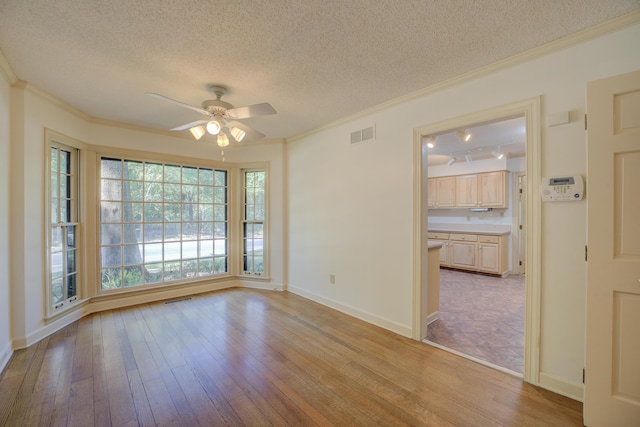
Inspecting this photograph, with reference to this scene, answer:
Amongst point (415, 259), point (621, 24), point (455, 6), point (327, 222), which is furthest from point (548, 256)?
point (327, 222)

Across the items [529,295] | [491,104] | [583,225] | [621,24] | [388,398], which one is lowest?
[388,398]

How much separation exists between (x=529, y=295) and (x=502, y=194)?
14.8ft

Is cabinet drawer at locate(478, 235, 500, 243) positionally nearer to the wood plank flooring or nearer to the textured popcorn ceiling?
the wood plank flooring

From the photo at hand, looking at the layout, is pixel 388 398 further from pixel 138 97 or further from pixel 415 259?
pixel 138 97

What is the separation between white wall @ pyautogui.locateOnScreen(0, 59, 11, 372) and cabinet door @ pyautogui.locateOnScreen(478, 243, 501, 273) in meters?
7.12

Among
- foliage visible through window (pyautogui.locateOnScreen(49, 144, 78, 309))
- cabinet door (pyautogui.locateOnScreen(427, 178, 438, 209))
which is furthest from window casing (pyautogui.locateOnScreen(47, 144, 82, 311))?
cabinet door (pyautogui.locateOnScreen(427, 178, 438, 209))

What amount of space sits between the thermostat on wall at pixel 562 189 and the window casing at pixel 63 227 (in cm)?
480

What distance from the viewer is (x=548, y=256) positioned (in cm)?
208

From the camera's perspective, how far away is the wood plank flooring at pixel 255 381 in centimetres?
179

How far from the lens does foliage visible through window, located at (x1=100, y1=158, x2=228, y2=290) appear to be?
3.85m

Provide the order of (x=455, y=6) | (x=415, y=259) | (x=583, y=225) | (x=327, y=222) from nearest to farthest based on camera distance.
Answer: (x=455, y=6), (x=583, y=225), (x=415, y=259), (x=327, y=222)

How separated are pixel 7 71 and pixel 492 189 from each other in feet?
24.7

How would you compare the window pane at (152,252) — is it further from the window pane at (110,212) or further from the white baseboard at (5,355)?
the white baseboard at (5,355)

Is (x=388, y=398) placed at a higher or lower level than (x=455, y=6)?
lower
